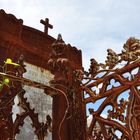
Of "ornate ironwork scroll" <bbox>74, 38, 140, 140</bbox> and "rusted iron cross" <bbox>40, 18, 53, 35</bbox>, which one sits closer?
"ornate ironwork scroll" <bbox>74, 38, 140, 140</bbox>

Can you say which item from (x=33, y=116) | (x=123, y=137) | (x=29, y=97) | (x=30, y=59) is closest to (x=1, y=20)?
(x=30, y=59)

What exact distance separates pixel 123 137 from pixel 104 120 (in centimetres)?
26

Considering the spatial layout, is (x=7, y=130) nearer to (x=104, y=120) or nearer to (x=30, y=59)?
(x=104, y=120)

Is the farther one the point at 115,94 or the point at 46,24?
the point at 46,24

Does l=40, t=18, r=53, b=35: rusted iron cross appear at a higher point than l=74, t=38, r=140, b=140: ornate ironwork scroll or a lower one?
higher

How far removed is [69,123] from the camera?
2293mm

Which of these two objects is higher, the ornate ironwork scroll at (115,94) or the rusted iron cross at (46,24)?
the rusted iron cross at (46,24)

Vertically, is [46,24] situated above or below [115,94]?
above

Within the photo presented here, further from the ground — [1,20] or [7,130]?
[1,20]

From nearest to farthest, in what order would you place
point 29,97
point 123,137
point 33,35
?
1. point 123,137
2. point 29,97
3. point 33,35

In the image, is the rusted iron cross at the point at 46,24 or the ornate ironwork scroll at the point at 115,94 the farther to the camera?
the rusted iron cross at the point at 46,24

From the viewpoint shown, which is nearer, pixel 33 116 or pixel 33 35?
pixel 33 116

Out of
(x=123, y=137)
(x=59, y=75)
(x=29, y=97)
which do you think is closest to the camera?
(x=123, y=137)

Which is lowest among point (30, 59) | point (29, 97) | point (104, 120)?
point (104, 120)
